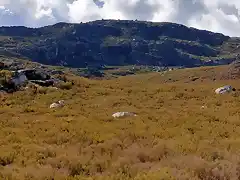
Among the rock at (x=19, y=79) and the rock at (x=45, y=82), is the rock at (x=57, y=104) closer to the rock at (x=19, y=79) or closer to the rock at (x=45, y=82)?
the rock at (x=19, y=79)

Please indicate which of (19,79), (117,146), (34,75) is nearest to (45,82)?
(34,75)

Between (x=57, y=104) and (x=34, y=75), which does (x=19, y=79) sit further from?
(x=57, y=104)

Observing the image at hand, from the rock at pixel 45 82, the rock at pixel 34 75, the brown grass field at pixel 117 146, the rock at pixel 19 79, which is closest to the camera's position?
the brown grass field at pixel 117 146

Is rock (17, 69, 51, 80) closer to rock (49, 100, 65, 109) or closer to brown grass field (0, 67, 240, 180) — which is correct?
rock (49, 100, 65, 109)

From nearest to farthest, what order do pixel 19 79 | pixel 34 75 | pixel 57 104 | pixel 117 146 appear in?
pixel 117 146
pixel 57 104
pixel 19 79
pixel 34 75

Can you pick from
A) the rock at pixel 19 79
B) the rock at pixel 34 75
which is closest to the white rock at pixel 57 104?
the rock at pixel 19 79

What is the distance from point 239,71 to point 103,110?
97533 millimetres

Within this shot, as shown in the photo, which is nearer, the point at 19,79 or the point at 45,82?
the point at 19,79

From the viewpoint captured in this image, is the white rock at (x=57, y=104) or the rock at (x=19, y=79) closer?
the white rock at (x=57, y=104)

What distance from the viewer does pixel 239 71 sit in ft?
395

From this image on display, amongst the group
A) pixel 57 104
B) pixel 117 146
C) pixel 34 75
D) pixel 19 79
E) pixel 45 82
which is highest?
pixel 34 75

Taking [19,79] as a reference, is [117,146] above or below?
below

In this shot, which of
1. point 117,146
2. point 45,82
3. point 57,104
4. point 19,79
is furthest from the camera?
point 45,82

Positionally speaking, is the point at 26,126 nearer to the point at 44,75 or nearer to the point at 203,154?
the point at 203,154
